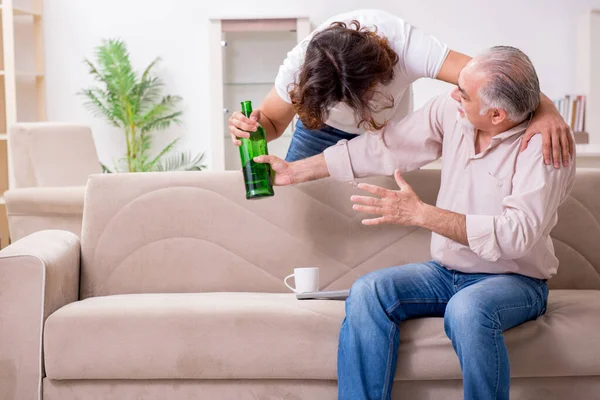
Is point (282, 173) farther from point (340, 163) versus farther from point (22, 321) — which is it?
point (22, 321)

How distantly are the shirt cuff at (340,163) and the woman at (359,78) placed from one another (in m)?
0.10

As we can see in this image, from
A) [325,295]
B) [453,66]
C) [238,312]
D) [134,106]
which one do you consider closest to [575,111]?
[134,106]

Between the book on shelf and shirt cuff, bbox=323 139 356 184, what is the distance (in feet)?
13.4

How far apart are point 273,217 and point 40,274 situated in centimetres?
78

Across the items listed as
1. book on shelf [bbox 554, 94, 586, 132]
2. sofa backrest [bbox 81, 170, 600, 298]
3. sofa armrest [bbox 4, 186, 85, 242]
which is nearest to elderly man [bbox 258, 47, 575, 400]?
sofa backrest [bbox 81, 170, 600, 298]

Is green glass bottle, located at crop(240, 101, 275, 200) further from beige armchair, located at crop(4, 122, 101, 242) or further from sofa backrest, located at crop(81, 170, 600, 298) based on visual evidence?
beige armchair, located at crop(4, 122, 101, 242)

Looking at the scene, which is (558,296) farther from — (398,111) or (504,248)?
(398,111)

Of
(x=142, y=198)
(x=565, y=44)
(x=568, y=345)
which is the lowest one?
(x=568, y=345)

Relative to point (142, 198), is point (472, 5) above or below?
above

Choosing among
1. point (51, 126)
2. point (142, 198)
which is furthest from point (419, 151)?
point (51, 126)

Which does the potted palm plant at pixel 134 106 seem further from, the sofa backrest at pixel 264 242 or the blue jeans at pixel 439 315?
the blue jeans at pixel 439 315

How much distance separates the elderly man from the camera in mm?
1913

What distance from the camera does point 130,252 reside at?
2.61m

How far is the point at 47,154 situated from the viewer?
4.64 m
